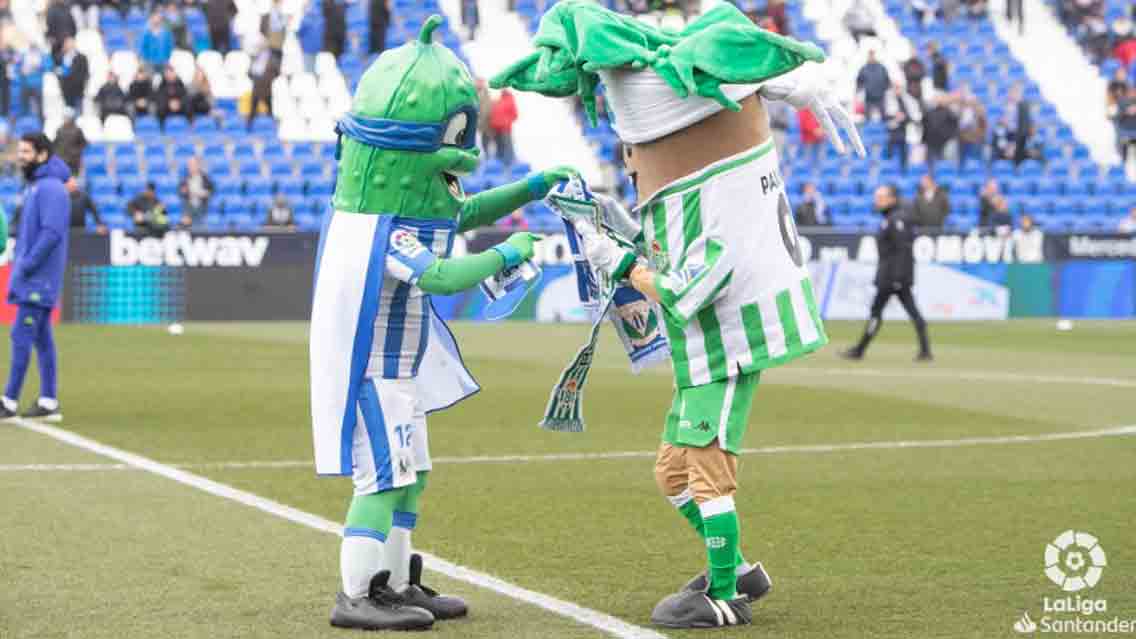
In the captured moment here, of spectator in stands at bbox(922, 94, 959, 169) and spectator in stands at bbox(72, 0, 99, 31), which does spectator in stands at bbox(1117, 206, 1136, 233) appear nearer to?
spectator in stands at bbox(922, 94, 959, 169)

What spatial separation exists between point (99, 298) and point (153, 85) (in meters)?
6.66

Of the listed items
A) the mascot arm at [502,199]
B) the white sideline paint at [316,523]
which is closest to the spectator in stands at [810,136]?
the white sideline paint at [316,523]

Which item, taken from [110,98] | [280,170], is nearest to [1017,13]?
[280,170]

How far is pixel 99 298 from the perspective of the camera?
1123 inches

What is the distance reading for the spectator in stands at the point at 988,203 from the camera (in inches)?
1289

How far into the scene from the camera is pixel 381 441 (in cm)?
698

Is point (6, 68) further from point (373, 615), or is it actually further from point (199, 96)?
point (373, 615)

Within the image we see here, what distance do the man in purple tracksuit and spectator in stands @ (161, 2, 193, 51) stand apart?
2021 centimetres

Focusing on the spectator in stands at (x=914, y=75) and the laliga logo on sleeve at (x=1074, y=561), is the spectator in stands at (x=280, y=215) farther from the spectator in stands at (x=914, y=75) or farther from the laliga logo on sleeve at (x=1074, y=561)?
the laliga logo on sleeve at (x=1074, y=561)

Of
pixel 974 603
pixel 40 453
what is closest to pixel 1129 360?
pixel 40 453

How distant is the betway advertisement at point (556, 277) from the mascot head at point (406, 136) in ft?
63.9

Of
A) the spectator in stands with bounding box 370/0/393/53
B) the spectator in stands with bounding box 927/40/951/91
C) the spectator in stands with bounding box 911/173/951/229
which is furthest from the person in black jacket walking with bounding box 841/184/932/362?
the spectator in stands with bounding box 370/0/393/53

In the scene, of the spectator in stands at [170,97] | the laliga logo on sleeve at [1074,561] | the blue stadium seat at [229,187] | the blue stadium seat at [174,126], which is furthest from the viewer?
the blue stadium seat at [174,126]

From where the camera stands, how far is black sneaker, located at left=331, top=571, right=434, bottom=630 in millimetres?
6883
